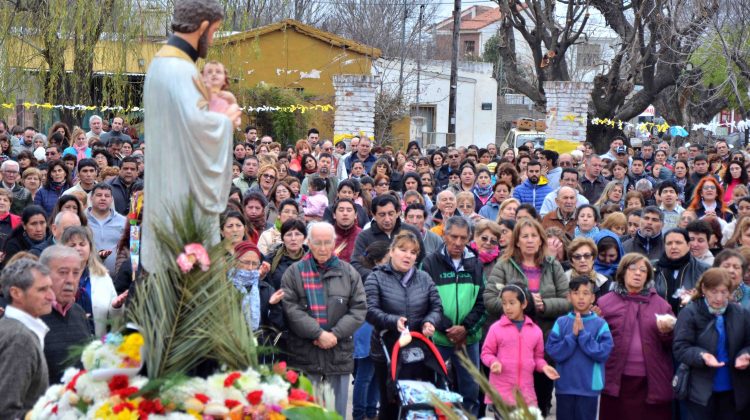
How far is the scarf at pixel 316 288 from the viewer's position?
8258 mm

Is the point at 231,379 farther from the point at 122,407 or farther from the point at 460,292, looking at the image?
the point at 460,292

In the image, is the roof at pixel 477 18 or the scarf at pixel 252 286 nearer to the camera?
the scarf at pixel 252 286

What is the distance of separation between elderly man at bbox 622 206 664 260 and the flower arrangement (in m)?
6.41

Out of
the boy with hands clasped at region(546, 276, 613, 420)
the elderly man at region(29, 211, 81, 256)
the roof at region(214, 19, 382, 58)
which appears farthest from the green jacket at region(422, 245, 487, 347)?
the roof at region(214, 19, 382, 58)

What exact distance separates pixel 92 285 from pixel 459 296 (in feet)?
9.65

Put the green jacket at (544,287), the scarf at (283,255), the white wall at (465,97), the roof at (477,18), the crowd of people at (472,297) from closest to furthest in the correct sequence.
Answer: the crowd of people at (472,297) → the green jacket at (544,287) → the scarf at (283,255) → the white wall at (465,97) → the roof at (477,18)

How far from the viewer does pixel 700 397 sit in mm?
8117

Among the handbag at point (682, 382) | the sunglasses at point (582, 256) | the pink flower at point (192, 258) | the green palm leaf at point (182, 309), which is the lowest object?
the handbag at point (682, 382)

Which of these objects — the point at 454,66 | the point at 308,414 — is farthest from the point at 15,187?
the point at 454,66

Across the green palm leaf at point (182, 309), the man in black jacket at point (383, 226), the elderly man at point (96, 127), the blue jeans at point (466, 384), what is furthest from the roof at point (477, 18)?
the green palm leaf at point (182, 309)

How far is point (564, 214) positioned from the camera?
12070 millimetres

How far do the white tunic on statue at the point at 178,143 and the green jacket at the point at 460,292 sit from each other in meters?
3.90

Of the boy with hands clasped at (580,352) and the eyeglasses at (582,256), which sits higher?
the eyeglasses at (582,256)

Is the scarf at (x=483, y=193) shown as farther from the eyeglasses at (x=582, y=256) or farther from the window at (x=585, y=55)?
the window at (x=585, y=55)
